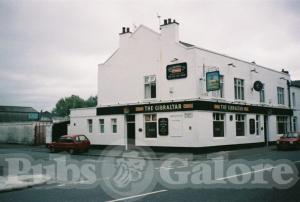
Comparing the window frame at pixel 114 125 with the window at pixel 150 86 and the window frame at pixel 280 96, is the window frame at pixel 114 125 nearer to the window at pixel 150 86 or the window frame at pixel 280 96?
the window at pixel 150 86

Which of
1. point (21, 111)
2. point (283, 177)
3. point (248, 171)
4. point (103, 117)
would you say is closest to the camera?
point (283, 177)

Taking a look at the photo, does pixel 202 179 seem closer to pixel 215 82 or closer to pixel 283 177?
pixel 283 177

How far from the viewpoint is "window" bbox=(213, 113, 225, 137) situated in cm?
2588

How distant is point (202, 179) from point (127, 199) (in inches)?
→ 157

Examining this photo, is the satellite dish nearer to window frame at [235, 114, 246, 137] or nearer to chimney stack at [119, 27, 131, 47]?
window frame at [235, 114, 246, 137]

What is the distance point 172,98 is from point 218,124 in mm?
4563

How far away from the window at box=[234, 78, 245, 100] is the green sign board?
234 inches

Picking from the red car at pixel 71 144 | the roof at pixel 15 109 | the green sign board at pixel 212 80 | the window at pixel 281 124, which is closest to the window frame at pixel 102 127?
the red car at pixel 71 144

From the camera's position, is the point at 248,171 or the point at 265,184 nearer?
the point at 265,184

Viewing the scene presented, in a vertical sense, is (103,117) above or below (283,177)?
above

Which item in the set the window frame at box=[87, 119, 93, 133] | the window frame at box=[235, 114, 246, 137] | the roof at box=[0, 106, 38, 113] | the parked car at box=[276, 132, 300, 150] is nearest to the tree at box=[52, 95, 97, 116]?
the roof at box=[0, 106, 38, 113]

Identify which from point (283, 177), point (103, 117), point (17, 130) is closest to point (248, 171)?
point (283, 177)

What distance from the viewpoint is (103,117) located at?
98.4 ft

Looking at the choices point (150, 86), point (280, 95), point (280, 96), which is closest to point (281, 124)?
point (280, 96)
